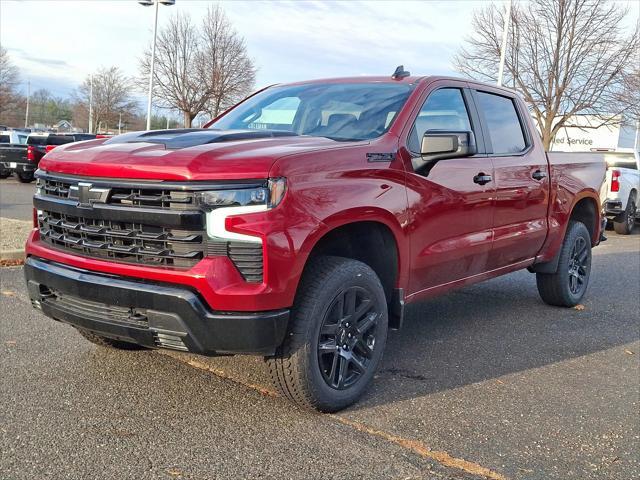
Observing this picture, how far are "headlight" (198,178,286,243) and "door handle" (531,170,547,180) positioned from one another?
3029 mm

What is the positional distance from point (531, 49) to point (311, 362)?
23764mm

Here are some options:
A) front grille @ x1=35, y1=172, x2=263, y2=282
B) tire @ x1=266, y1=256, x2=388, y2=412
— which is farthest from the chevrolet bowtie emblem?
tire @ x1=266, y1=256, x2=388, y2=412

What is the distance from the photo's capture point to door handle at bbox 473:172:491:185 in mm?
4684

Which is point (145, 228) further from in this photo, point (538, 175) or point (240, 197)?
point (538, 175)

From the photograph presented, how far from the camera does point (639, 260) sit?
1022cm

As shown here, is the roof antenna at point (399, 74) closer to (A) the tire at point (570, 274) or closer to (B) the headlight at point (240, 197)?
(B) the headlight at point (240, 197)

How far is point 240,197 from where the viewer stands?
3.18m

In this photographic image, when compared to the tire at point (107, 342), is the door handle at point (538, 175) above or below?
above

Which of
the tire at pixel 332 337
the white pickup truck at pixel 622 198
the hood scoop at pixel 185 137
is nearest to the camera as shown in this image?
the tire at pixel 332 337

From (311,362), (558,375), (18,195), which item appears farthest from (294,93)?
(18,195)

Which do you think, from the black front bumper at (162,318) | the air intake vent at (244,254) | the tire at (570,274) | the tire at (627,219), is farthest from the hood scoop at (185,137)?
the tire at (627,219)

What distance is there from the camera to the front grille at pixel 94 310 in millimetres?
3318

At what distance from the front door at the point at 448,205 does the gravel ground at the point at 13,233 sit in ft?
17.0

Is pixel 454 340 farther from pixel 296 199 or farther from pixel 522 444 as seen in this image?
pixel 296 199
